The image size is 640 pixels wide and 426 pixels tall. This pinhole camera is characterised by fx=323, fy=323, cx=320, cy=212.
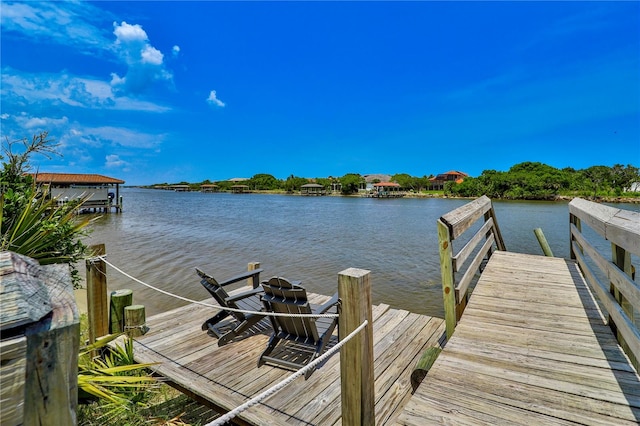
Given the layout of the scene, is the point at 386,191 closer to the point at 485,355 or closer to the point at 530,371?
the point at 485,355

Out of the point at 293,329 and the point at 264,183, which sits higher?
the point at 264,183

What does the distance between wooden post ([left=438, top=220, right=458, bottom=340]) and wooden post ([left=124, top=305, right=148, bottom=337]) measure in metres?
3.82

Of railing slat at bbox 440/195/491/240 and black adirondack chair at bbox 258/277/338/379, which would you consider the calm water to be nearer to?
railing slat at bbox 440/195/491/240

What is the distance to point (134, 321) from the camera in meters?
4.25

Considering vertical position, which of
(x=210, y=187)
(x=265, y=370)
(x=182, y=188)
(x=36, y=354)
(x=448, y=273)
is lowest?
(x=265, y=370)

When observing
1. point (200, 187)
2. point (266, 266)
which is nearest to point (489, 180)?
point (266, 266)

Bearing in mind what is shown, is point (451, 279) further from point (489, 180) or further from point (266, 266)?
point (489, 180)

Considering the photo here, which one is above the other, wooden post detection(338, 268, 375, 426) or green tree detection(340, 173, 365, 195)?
green tree detection(340, 173, 365, 195)

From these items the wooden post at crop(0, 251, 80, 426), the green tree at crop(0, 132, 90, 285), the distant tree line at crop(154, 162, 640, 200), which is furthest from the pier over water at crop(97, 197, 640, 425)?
the distant tree line at crop(154, 162, 640, 200)

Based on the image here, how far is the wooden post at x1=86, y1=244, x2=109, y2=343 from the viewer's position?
392 cm

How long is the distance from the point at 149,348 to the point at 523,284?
4.86 m

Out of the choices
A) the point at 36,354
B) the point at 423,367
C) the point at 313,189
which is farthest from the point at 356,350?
the point at 313,189

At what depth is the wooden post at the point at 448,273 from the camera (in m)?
3.04

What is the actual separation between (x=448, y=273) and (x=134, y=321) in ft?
12.9
